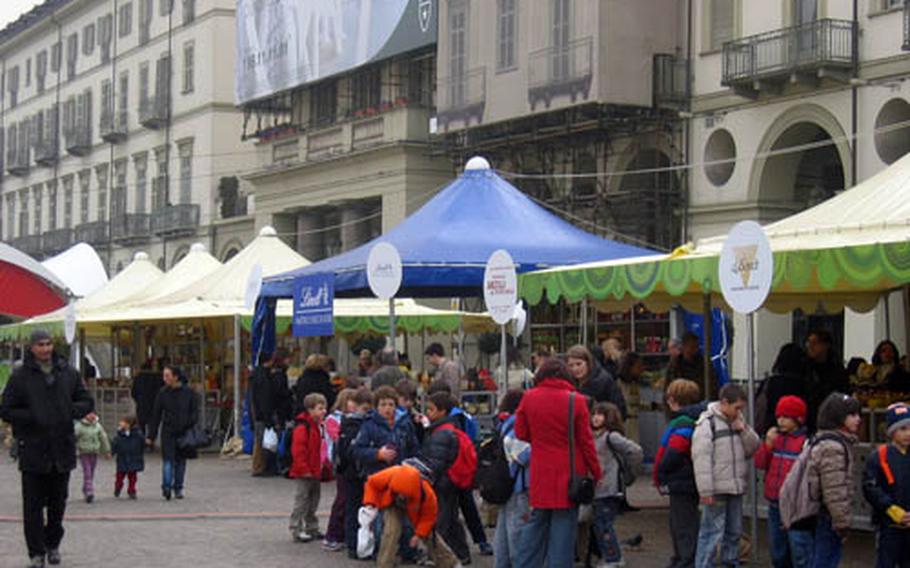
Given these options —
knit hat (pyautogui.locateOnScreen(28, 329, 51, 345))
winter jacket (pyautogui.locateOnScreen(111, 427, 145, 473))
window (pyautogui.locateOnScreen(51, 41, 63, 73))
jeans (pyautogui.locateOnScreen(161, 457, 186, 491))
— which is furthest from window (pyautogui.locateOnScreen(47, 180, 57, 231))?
knit hat (pyautogui.locateOnScreen(28, 329, 51, 345))

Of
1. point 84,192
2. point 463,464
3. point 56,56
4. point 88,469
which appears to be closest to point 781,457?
point 463,464

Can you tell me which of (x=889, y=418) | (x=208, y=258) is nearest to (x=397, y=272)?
(x=889, y=418)

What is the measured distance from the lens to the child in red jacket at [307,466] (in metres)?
14.6

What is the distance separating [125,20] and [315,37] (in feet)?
68.1

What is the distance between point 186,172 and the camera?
5428cm

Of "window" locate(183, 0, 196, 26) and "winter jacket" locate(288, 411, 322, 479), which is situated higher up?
"window" locate(183, 0, 196, 26)

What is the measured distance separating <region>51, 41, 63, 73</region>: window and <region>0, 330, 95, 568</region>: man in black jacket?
5798 cm

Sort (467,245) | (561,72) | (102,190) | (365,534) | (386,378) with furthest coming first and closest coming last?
(102,190), (561,72), (467,245), (386,378), (365,534)

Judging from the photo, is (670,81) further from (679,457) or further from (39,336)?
(39,336)

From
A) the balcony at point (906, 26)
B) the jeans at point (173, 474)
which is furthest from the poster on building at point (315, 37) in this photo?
the jeans at point (173, 474)

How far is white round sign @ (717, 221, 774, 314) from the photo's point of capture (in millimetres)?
12578

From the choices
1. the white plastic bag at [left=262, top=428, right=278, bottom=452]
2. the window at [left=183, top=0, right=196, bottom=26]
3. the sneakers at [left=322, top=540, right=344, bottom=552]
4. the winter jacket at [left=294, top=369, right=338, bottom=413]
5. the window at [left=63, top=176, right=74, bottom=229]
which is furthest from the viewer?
the window at [left=63, top=176, right=74, bottom=229]

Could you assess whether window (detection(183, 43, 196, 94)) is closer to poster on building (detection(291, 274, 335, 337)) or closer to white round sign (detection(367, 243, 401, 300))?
poster on building (detection(291, 274, 335, 337))

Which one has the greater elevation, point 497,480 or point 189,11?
point 189,11
